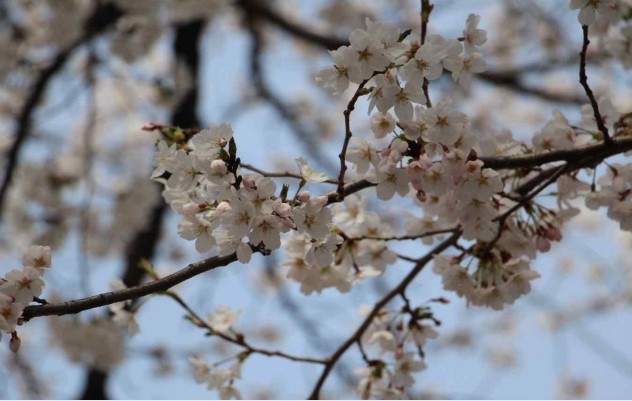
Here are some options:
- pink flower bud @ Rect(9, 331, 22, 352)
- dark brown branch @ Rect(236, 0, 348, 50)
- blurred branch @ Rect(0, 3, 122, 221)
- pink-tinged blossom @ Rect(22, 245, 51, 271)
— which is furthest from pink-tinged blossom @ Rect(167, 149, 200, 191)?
dark brown branch @ Rect(236, 0, 348, 50)

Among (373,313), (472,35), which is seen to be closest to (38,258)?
(373,313)

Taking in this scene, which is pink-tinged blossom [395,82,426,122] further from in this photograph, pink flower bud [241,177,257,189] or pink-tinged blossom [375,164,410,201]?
pink flower bud [241,177,257,189]

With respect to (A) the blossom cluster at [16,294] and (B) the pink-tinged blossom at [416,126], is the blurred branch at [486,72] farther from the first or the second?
(A) the blossom cluster at [16,294]

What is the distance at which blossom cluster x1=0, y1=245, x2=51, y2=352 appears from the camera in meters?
1.12

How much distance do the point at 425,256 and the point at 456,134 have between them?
0.49 meters

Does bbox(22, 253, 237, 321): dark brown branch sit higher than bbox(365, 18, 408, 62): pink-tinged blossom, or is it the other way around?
bbox(365, 18, 408, 62): pink-tinged blossom

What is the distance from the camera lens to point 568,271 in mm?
8031

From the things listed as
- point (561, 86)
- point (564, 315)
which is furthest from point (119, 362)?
point (561, 86)

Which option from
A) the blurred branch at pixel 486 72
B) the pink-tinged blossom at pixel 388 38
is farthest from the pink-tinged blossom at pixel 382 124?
the blurred branch at pixel 486 72

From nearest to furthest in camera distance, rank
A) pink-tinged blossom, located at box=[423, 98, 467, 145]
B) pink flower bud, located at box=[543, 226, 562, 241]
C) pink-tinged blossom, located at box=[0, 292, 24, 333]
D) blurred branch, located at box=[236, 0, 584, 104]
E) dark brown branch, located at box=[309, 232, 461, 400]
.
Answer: pink-tinged blossom, located at box=[0, 292, 24, 333], pink-tinged blossom, located at box=[423, 98, 467, 145], pink flower bud, located at box=[543, 226, 562, 241], dark brown branch, located at box=[309, 232, 461, 400], blurred branch, located at box=[236, 0, 584, 104]

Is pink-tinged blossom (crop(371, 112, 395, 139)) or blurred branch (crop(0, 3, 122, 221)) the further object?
blurred branch (crop(0, 3, 122, 221))

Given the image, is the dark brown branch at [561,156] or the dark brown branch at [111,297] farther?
the dark brown branch at [561,156]

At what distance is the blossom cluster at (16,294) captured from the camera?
1.12 metres

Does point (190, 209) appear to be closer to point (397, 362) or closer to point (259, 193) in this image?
point (259, 193)
